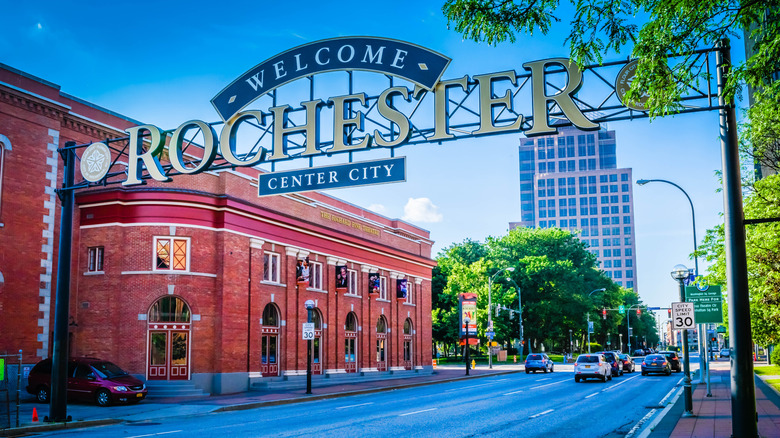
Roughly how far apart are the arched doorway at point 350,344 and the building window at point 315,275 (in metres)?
4.14

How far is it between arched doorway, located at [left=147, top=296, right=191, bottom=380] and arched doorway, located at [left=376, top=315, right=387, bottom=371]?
17848mm

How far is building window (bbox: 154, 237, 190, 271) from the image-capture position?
102 feet

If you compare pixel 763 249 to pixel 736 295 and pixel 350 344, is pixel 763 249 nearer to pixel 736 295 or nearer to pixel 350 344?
pixel 736 295

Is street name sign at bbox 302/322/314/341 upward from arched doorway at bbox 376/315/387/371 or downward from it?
upward

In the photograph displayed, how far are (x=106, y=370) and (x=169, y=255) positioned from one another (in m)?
6.53

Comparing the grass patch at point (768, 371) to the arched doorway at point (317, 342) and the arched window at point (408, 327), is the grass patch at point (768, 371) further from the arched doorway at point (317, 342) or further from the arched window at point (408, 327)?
the arched doorway at point (317, 342)

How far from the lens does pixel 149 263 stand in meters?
30.7

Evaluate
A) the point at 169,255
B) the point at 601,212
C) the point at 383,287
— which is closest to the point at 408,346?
the point at 383,287

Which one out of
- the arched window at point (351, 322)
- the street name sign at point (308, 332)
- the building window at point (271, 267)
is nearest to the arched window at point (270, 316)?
the building window at point (271, 267)

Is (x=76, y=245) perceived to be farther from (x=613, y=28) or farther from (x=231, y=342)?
(x=613, y=28)

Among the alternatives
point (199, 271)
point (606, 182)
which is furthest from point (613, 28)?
point (606, 182)

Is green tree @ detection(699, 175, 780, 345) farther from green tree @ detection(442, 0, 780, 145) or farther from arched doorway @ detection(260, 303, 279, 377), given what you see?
arched doorway @ detection(260, 303, 279, 377)

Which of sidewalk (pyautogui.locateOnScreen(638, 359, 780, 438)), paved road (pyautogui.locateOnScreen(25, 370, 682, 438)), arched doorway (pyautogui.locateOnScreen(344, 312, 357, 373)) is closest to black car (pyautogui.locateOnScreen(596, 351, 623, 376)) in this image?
arched doorway (pyautogui.locateOnScreen(344, 312, 357, 373))

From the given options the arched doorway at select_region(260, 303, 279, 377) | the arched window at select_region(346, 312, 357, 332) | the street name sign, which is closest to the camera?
→ the street name sign
